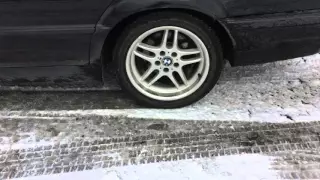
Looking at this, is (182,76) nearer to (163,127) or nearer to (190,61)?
(190,61)

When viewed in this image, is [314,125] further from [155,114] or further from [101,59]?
[101,59]

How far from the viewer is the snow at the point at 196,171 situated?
2.99m

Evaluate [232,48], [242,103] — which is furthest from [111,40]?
[242,103]

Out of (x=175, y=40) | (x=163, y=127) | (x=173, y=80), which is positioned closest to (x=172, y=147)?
(x=163, y=127)

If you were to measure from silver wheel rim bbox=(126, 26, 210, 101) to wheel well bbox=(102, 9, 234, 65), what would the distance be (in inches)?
5.7

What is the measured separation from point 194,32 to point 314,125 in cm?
119

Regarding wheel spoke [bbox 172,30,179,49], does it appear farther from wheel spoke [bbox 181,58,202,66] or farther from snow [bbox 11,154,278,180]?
snow [bbox 11,154,278,180]

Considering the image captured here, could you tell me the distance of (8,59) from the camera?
3.52m

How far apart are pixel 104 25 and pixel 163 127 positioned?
0.92 metres

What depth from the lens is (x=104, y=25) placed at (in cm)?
340

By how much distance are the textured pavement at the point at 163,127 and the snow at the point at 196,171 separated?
6cm

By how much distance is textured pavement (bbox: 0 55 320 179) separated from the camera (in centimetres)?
321

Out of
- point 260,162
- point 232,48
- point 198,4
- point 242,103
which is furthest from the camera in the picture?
point 242,103

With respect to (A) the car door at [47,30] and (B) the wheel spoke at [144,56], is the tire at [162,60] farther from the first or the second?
(A) the car door at [47,30]
